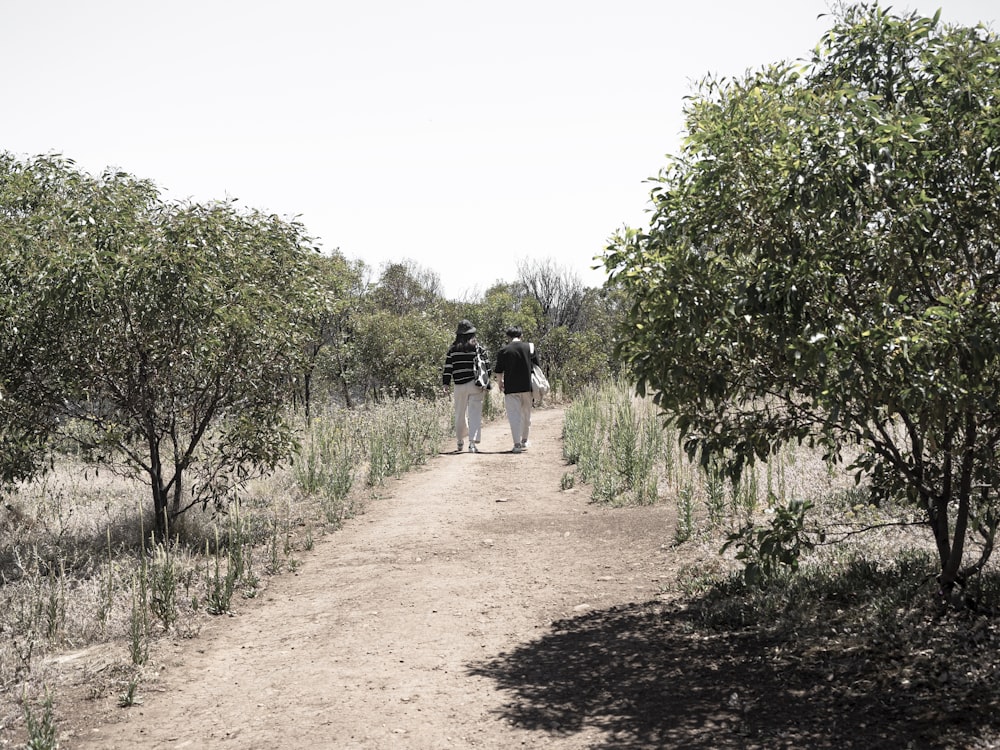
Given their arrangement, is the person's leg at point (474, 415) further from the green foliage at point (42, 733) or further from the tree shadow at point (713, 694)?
the green foliage at point (42, 733)

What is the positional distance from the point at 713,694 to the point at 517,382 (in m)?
8.44

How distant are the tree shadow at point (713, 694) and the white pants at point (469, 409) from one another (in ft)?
24.8

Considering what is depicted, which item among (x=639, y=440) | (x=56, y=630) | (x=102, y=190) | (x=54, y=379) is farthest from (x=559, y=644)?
(x=639, y=440)

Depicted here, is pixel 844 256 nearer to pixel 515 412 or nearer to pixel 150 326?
pixel 150 326

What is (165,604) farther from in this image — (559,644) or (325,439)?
(325,439)

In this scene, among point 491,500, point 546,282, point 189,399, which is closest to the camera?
point 189,399

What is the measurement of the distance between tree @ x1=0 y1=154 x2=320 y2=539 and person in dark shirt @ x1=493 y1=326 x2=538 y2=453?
15.9 feet

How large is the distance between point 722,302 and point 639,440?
23.9 ft

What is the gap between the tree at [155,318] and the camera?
6.40 m

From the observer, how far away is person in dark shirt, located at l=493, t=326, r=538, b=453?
12.3 meters

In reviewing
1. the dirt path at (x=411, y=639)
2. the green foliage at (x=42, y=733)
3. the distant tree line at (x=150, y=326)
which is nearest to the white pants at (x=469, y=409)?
the dirt path at (x=411, y=639)

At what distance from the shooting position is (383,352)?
2255 cm

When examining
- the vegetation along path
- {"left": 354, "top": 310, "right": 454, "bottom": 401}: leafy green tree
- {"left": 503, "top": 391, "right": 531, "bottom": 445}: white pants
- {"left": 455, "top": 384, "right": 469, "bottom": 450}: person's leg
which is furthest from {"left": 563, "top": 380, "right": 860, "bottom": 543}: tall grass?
{"left": 354, "top": 310, "right": 454, "bottom": 401}: leafy green tree

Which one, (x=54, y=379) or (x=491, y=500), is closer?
(x=54, y=379)
